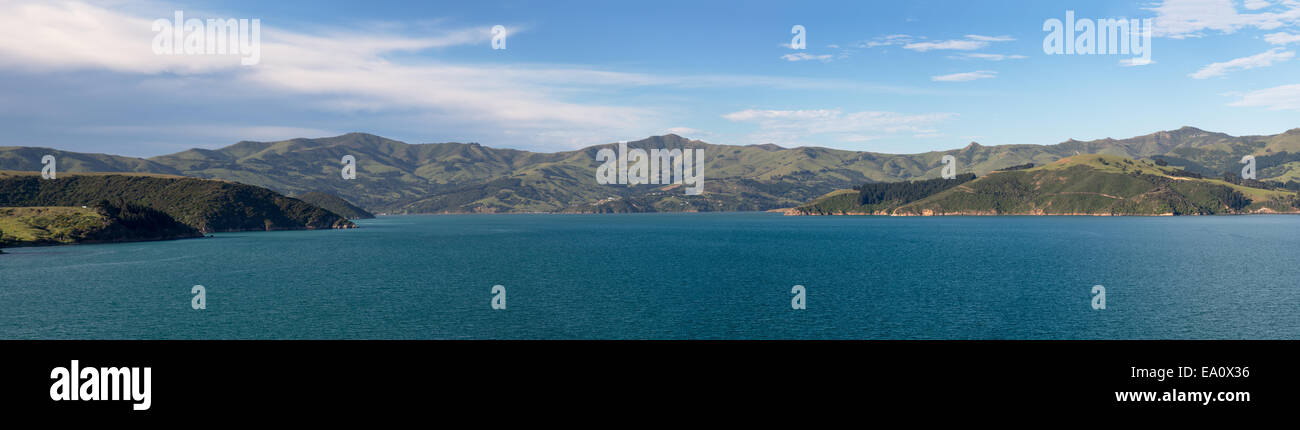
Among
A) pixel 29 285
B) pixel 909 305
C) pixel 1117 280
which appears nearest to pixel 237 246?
→ pixel 29 285

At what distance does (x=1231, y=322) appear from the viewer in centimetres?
7006

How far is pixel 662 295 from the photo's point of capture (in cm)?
9125

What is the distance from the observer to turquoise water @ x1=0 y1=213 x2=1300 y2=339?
68.1 m

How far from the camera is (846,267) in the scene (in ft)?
421

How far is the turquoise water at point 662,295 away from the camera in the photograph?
224ft
